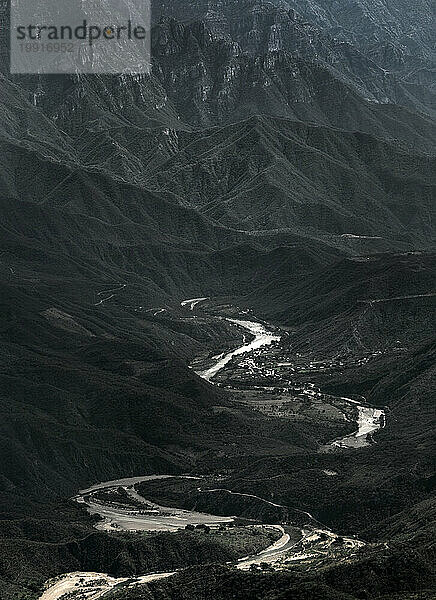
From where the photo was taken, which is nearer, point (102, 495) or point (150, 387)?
point (102, 495)

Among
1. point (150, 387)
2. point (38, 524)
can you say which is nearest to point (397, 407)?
point (150, 387)

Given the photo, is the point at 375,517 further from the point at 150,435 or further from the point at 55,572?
the point at 150,435

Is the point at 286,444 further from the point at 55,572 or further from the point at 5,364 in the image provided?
the point at 55,572

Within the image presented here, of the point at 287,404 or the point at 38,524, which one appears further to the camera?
the point at 287,404

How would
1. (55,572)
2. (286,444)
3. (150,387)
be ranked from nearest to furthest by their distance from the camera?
(55,572) → (286,444) → (150,387)

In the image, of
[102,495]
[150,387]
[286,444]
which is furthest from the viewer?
[150,387]

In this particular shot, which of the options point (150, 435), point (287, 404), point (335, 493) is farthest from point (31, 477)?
point (287, 404)

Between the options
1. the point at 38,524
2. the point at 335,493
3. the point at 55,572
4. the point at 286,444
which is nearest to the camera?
the point at 55,572

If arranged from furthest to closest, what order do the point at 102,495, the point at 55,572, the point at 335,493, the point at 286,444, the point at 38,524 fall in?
the point at 286,444 < the point at 102,495 < the point at 335,493 < the point at 38,524 < the point at 55,572
